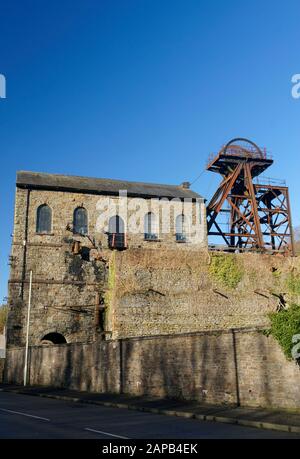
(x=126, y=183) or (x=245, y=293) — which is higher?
(x=126, y=183)

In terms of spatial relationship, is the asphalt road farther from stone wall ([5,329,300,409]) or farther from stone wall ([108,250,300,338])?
stone wall ([108,250,300,338])

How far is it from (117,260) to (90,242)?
384cm

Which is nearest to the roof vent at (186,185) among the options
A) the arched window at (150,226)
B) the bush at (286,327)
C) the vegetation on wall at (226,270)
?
the arched window at (150,226)

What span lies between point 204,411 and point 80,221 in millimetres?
22610

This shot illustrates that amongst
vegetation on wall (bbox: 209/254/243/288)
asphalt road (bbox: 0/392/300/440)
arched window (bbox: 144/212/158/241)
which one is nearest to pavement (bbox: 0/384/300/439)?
asphalt road (bbox: 0/392/300/440)

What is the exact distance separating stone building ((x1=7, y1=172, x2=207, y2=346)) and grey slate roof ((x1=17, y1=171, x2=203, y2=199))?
0.07m

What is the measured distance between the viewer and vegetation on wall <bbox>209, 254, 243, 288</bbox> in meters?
32.7

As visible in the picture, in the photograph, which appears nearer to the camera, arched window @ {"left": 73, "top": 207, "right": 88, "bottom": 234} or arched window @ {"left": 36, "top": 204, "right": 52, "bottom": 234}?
arched window @ {"left": 36, "top": 204, "right": 52, "bottom": 234}

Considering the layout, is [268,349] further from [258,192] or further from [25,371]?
[258,192]

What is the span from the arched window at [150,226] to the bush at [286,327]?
22.4 m

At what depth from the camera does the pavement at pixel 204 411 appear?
1102cm

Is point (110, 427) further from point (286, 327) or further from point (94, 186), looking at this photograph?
point (94, 186)
